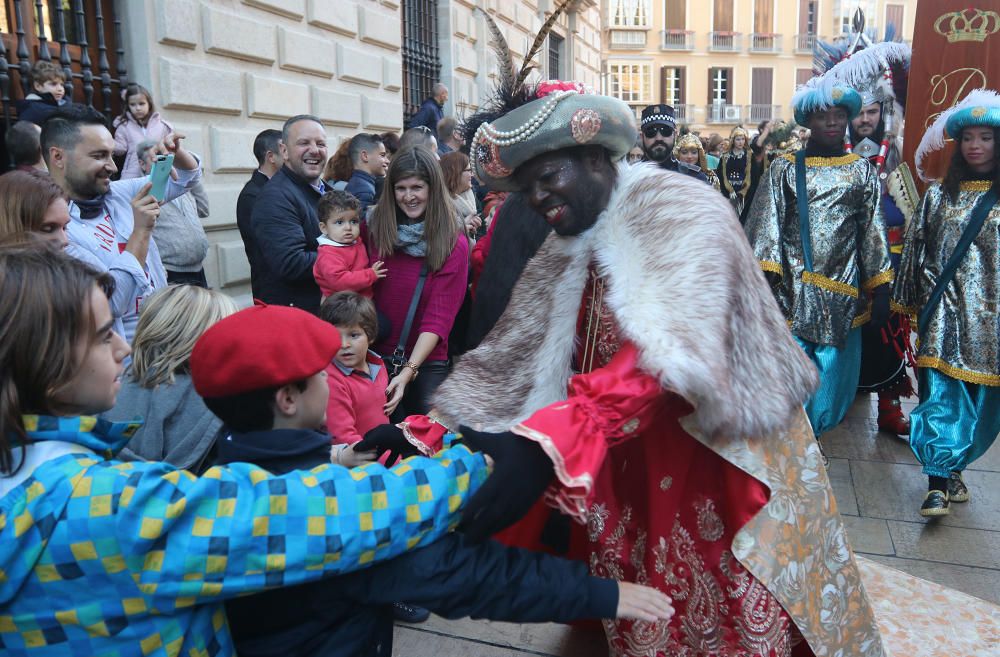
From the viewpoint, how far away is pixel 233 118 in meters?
6.95

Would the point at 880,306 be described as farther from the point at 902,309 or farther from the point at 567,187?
the point at 567,187

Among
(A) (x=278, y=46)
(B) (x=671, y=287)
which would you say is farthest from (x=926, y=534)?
(A) (x=278, y=46)

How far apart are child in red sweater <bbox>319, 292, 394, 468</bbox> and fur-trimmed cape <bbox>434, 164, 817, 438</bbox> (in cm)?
78

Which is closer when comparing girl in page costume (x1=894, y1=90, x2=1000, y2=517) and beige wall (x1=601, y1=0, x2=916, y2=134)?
girl in page costume (x1=894, y1=90, x2=1000, y2=517)

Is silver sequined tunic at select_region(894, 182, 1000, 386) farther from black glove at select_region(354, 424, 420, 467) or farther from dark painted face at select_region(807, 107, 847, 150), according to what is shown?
black glove at select_region(354, 424, 420, 467)

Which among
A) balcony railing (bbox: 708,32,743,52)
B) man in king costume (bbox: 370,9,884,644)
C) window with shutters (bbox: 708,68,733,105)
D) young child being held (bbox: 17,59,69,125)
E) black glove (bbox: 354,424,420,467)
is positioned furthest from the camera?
window with shutters (bbox: 708,68,733,105)

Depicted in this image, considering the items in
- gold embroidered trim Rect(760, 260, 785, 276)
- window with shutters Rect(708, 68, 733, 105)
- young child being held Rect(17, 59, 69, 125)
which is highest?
window with shutters Rect(708, 68, 733, 105)

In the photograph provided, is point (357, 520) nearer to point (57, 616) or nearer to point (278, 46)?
point (57, 616)

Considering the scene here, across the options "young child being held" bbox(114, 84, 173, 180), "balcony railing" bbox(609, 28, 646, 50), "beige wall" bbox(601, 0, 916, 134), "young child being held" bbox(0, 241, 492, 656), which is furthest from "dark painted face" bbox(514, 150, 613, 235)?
"balcony railing" bbox(609, 28, 646, 50)

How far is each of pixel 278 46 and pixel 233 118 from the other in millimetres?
1046

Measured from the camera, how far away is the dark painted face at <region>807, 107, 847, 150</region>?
14.6 ft

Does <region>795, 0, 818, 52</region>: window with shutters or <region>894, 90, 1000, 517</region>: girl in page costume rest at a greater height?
<region>795, 0, 818, 52</region>: window with shutters

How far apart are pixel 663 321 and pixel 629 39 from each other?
141 ft

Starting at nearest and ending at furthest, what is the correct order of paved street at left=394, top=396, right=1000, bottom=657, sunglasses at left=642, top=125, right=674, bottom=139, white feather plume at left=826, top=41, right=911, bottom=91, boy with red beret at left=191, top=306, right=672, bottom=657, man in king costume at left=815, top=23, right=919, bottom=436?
boy with red beret at left=191, top=306, right=672, bottom=657, paved street at left=394, top=396, right=1000, bottom=657, man in king costume at left=815, top=23, right=919, bottom=436, sunglasses at left=642, top=125, right=674, bottom=139, white feather plume at left=826, top=41, right=911, bottom=91
